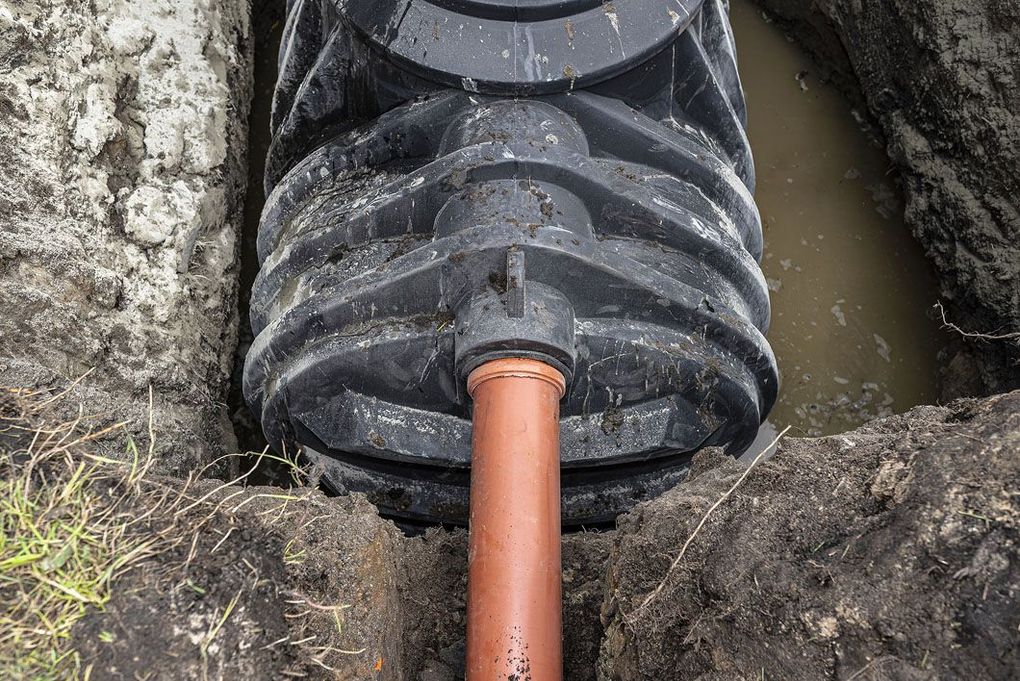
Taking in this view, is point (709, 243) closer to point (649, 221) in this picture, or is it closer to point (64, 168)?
point (649, 221)

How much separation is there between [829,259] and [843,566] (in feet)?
6.57

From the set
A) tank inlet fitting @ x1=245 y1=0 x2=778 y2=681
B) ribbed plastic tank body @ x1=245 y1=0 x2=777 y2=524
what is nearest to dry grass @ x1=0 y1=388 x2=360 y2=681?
tank inlet fitting @ x1=245 y1=0 x2=778 y2=681

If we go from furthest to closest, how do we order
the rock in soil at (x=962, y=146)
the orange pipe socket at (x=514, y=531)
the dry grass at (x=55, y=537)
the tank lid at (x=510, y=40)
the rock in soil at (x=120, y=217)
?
1. the rock in soil at (x=962, y=146)
2. the rock in soil at (x=120, y=217)
3. the tank lid at (x=510, y=40)
4. the orange pipe socket at (x=514, y=531)
5. the dry grass at (x=55, y=537)

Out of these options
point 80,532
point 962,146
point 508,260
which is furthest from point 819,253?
point 80,532

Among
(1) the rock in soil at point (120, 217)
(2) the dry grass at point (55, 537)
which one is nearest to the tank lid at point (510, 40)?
(1) the rock in soil at point (120, 217)

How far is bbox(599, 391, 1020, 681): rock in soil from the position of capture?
121 centimetres

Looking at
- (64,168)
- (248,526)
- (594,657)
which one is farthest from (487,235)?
(64,168)

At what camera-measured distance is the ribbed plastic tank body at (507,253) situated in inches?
76.7

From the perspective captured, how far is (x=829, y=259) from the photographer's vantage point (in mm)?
3092

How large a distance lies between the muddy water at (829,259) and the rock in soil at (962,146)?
6.6 inches

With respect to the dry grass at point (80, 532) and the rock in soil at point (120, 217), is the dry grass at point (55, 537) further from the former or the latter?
the rock in soil at point (120, 217)

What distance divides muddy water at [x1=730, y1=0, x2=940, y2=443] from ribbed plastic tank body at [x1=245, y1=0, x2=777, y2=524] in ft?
2.48

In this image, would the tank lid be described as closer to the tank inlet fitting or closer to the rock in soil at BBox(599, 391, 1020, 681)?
the tank inlet fitting

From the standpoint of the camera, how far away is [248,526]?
1.44m
